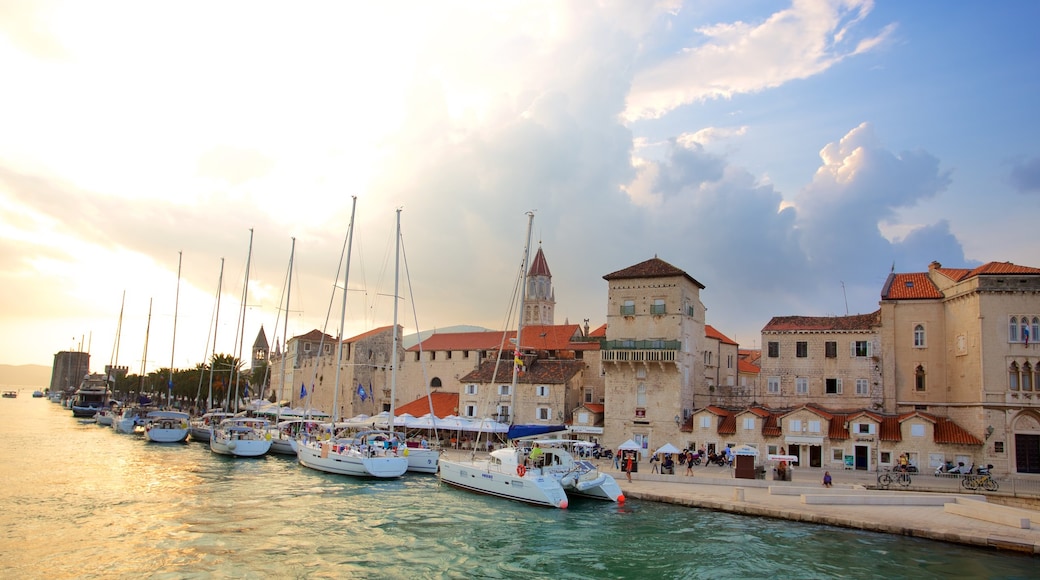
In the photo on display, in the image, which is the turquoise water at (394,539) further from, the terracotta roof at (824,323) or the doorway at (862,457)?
the terracotta roof at (824,323)

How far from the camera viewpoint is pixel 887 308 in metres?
45.8

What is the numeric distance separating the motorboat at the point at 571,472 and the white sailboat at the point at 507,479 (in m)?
0.50

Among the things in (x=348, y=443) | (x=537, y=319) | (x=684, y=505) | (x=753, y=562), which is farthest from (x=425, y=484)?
(x=537, y=319)

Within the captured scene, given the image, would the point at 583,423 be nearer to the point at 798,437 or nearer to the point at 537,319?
the point at 798,437

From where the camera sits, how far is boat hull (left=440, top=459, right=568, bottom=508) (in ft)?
106

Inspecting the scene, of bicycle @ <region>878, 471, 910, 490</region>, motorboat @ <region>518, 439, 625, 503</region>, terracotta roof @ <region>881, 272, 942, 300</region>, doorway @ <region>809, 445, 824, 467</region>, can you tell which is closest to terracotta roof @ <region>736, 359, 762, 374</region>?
terracotta roof @ <region>881, 272, 942, 300</region>

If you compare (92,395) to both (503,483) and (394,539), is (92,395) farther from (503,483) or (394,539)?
(394,539)

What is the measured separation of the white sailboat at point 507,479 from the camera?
106 feet

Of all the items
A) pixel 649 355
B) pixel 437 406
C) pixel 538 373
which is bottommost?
pixel 437 406

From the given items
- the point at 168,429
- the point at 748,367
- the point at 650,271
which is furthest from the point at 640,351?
the point at 168,429

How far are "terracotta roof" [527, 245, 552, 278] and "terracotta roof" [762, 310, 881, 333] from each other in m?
57.3

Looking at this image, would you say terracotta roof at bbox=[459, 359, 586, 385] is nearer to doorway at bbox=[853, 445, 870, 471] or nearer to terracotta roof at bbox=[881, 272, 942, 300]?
doorway at bbox=[853, 445, 870, 471]

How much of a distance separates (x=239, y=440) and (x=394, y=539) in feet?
→ 95.9

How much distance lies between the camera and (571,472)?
34.2m
